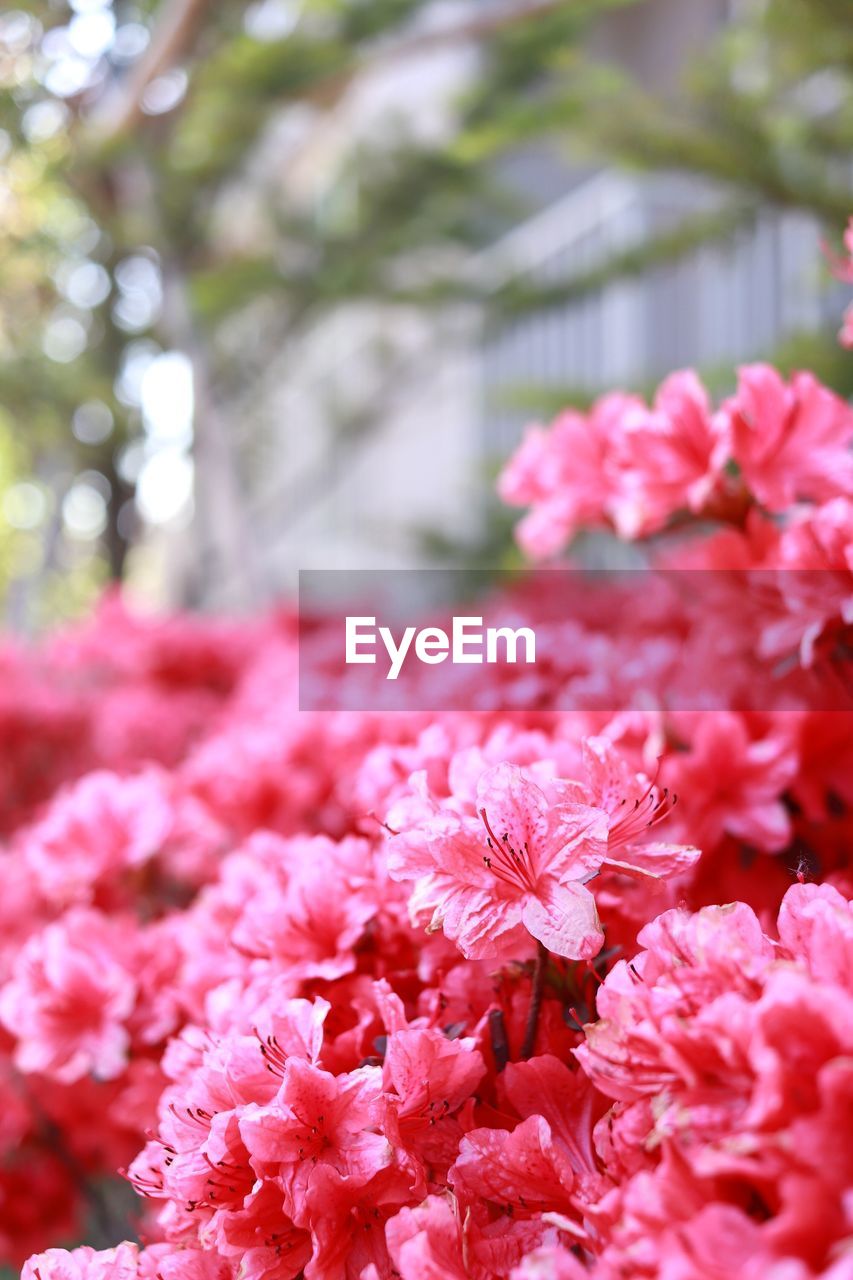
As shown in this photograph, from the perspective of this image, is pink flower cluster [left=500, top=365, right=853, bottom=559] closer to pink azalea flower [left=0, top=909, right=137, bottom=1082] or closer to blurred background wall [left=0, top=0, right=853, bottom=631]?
pink azalea flower [left=0, top=909, right=137, bottom=1082]

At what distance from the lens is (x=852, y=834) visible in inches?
38.6

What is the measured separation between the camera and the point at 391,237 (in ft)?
14.6

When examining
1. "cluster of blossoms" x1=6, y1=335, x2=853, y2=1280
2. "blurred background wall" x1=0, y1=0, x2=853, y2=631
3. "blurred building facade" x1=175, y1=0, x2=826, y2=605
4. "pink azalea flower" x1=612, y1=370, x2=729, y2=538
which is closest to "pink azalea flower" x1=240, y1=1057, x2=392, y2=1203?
"cluster of blossoms" x1=6, y1=335, x2=853, y2=1280

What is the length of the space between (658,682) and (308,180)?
8580 mm

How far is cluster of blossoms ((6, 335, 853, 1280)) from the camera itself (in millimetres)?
476

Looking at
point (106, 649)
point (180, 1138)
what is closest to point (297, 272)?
point (106, 649)

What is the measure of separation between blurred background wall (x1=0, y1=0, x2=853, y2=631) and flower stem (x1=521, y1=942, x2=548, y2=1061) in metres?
1.33

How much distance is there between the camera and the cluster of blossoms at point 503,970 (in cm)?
48

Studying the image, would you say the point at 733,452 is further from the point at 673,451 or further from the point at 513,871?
the point at 513,871

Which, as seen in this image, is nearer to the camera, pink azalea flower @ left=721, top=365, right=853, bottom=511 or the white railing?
pink azalea flower @ left=721, top=365, right=853, bottom=511

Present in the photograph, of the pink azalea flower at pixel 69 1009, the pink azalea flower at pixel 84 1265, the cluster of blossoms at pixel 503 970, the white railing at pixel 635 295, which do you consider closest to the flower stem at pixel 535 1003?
the cluster of blossoms at pixel 503 970

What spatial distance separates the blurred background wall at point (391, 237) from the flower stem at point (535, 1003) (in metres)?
1.33

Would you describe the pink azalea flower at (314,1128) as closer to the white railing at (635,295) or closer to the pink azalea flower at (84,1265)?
the pink azalea flower at (84,1265)

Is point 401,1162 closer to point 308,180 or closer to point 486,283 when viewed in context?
point 486,283
